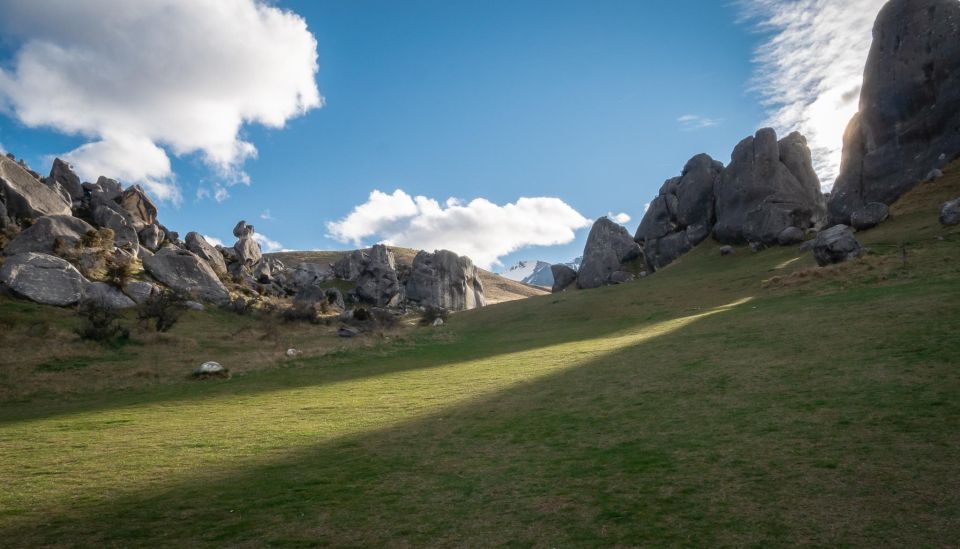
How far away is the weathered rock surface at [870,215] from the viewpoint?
46903 millimetres

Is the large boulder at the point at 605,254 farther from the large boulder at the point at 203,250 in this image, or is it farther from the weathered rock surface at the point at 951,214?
the large boulder at the point at 203,250

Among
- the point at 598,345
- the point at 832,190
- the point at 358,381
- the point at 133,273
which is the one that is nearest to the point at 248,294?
the point at 133,273

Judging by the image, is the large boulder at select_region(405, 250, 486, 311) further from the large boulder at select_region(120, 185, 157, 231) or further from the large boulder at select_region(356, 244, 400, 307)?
the large boulder at select_region(120, 185, 157, 231)

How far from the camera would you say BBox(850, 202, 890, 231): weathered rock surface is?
4690cm

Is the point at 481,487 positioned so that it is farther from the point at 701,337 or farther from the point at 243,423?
the point at 701,337

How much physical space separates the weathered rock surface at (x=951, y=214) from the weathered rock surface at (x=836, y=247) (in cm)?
725

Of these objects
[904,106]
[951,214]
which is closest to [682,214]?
[904,106]

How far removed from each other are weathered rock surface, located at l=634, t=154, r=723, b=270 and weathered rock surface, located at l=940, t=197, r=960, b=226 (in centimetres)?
3490

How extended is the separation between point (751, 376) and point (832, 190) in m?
56.4

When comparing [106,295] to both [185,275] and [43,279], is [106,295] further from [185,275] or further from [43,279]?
[185,275]

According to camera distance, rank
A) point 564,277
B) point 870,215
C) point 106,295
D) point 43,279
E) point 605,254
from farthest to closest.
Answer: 1. point 564,277
2. point 605,254
3. point 870,215
4. point 106,295
5. point 43,279

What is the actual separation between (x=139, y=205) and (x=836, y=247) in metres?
85.1

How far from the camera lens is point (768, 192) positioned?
62.5 metres

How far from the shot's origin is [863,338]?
15.4 meters
